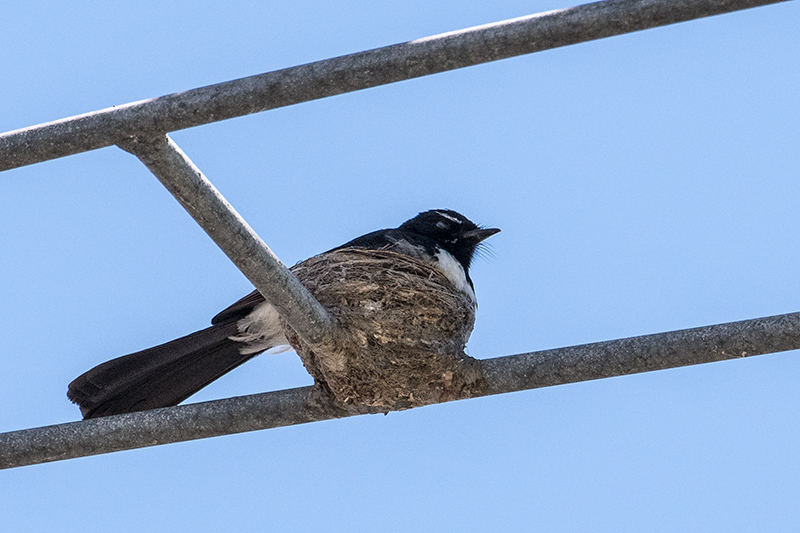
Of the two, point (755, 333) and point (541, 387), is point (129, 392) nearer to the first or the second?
point (541, 387)

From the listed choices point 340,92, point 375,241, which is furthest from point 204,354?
point 340,92

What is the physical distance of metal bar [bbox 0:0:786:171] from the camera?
107 inches

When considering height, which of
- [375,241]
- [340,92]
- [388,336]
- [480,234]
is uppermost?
[340,92]

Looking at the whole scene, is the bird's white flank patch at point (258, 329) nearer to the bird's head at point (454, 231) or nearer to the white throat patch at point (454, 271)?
the white throat patch at point (454, 271)

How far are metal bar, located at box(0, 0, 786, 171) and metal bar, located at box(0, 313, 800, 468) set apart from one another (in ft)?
3.60

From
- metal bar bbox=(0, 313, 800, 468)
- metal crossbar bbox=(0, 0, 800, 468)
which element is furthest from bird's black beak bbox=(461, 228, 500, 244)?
metal crossbar bbox=(0, 0, 800, 468)

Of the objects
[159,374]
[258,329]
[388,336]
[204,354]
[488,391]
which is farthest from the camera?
[258,329]

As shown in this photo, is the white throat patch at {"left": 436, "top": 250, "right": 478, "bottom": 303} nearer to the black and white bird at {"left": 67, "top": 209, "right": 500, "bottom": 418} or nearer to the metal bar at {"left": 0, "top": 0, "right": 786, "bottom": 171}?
the black and white bird at {"left": 67, "top": 209, "right": 500, "bottom": 418}

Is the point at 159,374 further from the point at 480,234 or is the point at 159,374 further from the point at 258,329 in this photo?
the point at 480,234

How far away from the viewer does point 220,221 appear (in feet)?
9.73

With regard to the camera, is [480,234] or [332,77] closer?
[332,77]

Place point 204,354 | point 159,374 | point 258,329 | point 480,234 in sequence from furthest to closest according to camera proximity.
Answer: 1. point 480,234
2. point 258,329
3. point 204,354
4. point 159,374

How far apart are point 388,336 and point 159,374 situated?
112 cm

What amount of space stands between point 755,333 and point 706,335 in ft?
0.50
